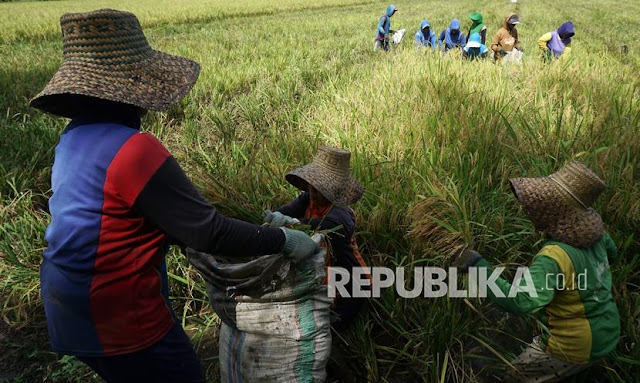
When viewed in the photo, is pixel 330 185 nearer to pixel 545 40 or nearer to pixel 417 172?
pixel 417 172

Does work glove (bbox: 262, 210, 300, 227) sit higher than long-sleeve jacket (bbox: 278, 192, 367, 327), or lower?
higher

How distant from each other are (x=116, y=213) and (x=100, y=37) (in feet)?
1.61

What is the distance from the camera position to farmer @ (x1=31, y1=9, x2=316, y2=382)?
1071mm

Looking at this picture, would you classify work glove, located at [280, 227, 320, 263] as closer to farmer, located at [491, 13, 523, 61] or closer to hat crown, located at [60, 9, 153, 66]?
hat crown, located at [60, 9, 153, 66]

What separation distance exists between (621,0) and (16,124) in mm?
33814

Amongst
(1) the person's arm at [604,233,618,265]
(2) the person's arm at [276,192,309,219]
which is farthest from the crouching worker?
(1) the person's arm at [604,233,618,265]

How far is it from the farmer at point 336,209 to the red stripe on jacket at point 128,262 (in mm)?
559

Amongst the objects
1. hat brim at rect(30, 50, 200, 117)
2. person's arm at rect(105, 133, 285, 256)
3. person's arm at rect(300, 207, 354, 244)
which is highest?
hat brim at rect(30, 50, 200, 117)

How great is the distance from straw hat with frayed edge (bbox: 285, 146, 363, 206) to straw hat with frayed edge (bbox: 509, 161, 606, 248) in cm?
65

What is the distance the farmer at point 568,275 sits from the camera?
1362 millimetres

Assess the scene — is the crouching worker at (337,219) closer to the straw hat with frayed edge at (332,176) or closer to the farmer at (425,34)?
the straw hat with frayed edge at (332,176)

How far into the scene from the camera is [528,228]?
78.4 inches

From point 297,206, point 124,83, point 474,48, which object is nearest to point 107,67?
point 124,83

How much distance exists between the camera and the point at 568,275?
4.47 ft
